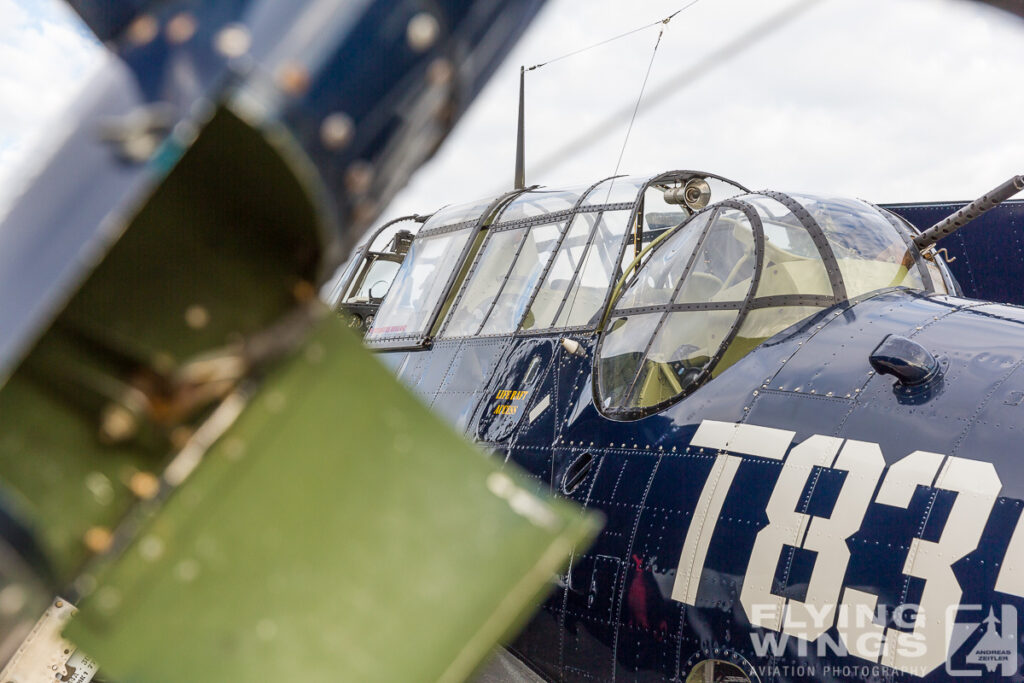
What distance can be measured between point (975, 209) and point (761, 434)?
1.99 m

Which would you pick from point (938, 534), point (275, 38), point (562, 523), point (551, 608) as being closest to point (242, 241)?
point (275, 38)

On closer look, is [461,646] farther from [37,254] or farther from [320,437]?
[37,254]

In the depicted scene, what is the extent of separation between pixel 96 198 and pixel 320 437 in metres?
0.53

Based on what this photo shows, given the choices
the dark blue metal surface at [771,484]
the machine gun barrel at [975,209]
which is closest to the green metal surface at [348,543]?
the dark blue metal surface at [771,484]

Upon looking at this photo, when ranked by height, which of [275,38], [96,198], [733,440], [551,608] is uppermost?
[733,440]

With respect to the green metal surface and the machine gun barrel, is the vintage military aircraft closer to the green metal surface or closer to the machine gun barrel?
the machine gun barrel

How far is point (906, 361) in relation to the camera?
3863 mm

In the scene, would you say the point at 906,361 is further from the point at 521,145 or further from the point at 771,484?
the point at 521,145

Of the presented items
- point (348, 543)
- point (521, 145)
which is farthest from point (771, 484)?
point (521, 145)

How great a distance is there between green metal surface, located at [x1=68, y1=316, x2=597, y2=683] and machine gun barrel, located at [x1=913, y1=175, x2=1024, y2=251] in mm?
4200

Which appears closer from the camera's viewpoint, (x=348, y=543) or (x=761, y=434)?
(x=348, y=543)

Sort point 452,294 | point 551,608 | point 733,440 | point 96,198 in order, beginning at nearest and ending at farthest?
point 96,198 < point 733,440 < point 551,608 < point 452,294

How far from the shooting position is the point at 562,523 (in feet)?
5.17

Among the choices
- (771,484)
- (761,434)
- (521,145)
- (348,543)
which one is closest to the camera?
(348,543)
